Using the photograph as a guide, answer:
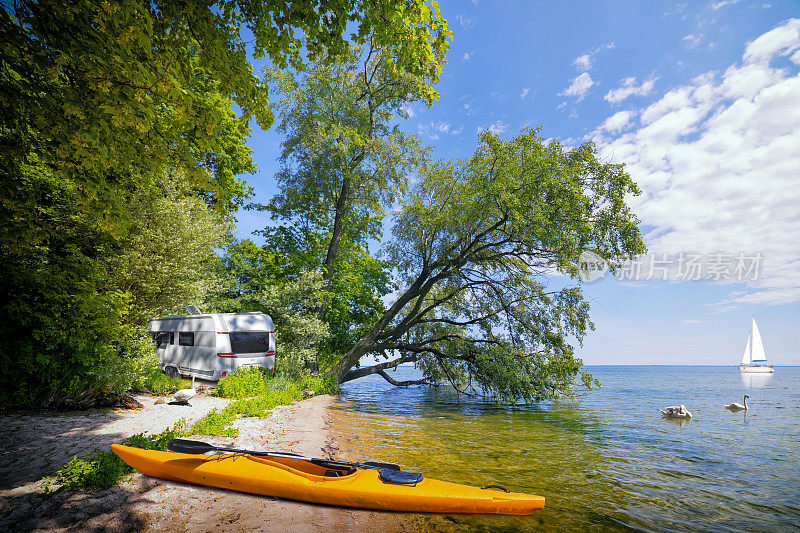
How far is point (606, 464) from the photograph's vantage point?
770 centimetres

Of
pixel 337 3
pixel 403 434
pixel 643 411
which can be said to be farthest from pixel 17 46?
pixel 643 411

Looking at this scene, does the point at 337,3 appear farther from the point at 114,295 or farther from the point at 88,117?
the point at 114,295

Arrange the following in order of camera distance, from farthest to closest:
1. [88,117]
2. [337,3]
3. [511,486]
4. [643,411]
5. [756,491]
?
[643,411] < [756,491] < [511,486] < [337,3] < [88,117]

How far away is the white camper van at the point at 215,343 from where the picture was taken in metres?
12.7

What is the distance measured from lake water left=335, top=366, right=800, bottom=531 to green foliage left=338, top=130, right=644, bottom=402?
3.11 meters

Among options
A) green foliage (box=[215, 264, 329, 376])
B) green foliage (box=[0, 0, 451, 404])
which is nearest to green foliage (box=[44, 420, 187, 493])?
A: green foliage (box=[0, 0, 451, 404])

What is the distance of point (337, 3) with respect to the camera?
16.3 feet

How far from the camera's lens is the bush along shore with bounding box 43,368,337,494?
4156 millimetres

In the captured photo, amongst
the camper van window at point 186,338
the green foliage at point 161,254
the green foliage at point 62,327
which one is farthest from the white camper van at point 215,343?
the green foliage at point 62,327

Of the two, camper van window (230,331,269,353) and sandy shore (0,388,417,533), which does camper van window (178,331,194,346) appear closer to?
camper van window (230,331,269,353)

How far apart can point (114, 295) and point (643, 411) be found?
74.4 ft

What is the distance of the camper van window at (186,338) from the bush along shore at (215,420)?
1758 millimetres

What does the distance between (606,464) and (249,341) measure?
12.0m

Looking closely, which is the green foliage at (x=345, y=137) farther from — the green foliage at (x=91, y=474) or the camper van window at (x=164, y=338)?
the green foliage at (x=91, y=474)
